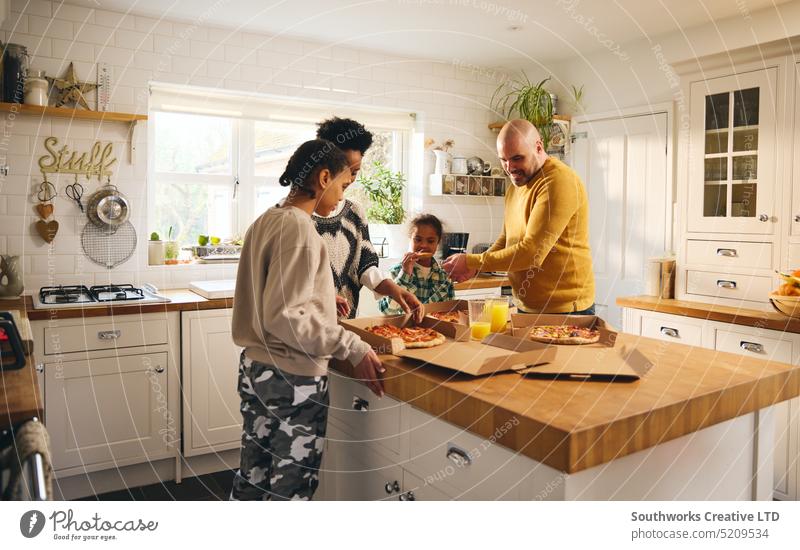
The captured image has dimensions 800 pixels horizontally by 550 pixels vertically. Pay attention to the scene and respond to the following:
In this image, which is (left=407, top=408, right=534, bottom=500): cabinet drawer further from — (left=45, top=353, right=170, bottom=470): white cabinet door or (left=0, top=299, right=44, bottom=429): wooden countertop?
(left=45, top=353, right=170, bottom=470): white cabinet door

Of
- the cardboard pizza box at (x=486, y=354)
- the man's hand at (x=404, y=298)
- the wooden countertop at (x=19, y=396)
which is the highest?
the man's hand at (x=404, y=298)

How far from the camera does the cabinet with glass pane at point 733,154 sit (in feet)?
9.57

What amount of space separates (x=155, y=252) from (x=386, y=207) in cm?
145

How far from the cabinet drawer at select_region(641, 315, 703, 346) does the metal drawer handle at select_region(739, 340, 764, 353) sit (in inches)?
8.1

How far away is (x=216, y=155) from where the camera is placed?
376 cm

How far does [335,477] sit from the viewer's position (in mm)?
1942

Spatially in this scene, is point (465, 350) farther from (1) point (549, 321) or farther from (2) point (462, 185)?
(2) point (462, 185)

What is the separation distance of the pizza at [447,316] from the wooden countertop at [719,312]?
147cm

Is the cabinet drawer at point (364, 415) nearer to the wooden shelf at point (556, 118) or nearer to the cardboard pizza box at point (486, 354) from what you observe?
the cardboard pizza box at point (486, 354)

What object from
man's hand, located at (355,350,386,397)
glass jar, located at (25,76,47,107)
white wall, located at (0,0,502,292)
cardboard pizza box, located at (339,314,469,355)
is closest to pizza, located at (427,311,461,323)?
cardboard pizza box, located at (339,314,469,355)

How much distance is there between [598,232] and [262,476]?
302cm

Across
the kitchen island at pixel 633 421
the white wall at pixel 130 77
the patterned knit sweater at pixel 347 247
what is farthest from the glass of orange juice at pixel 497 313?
the white wall at pixel 130 77

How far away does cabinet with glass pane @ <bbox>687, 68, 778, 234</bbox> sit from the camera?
9.57 feet
